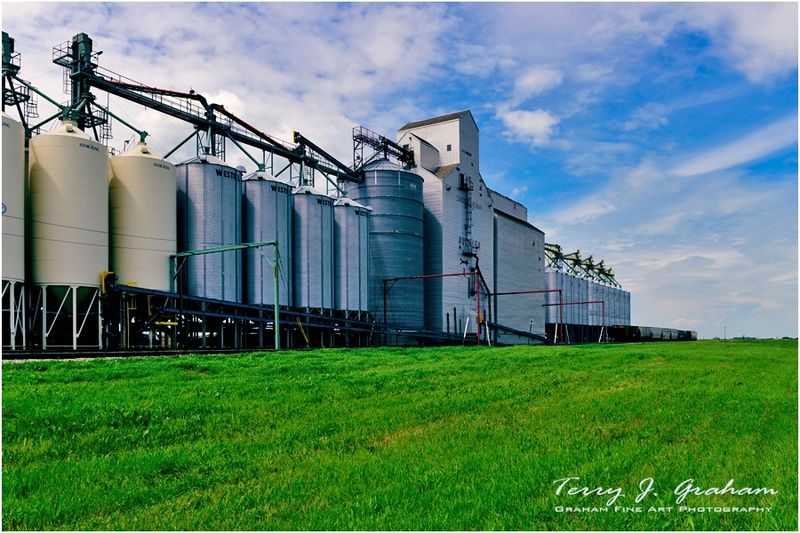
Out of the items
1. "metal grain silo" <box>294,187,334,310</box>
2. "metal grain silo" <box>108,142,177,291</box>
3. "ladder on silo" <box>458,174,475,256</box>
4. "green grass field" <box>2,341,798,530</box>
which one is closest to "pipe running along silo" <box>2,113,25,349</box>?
"metal grain silo" <box>108,142,177,291</box>

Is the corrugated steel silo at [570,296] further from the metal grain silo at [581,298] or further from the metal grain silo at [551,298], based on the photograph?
the metal grain silo at [551,298]

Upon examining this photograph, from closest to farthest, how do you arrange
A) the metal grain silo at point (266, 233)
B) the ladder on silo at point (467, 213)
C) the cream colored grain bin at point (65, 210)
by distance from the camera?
the cream colored grain bin at point (65, 210) → the metal grain silo at point (266, 233) → the ladder on silo at point (467, 213)

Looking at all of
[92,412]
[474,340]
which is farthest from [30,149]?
[474,340]

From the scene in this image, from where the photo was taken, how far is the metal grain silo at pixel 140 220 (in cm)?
4088

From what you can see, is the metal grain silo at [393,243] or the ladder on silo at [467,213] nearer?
the metal grain silo at [393,243]

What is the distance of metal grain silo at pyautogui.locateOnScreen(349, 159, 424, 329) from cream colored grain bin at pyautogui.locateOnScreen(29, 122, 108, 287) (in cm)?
2940

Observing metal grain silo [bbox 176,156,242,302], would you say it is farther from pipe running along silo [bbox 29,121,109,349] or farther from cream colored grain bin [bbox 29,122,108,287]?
cream colored grain bin [bbox 29,122,108,287]

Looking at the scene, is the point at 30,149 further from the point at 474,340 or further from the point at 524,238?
the point at 524,238

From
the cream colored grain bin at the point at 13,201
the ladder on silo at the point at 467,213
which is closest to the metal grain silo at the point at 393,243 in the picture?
the ladder on silo at the point at 467,213

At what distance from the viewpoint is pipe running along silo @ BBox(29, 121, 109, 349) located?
119 ft

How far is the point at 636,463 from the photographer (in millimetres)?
8039

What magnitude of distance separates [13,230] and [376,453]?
32183 mm

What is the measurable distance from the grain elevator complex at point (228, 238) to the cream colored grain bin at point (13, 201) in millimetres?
83

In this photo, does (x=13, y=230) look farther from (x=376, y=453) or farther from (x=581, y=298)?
(x=581, y=298)
